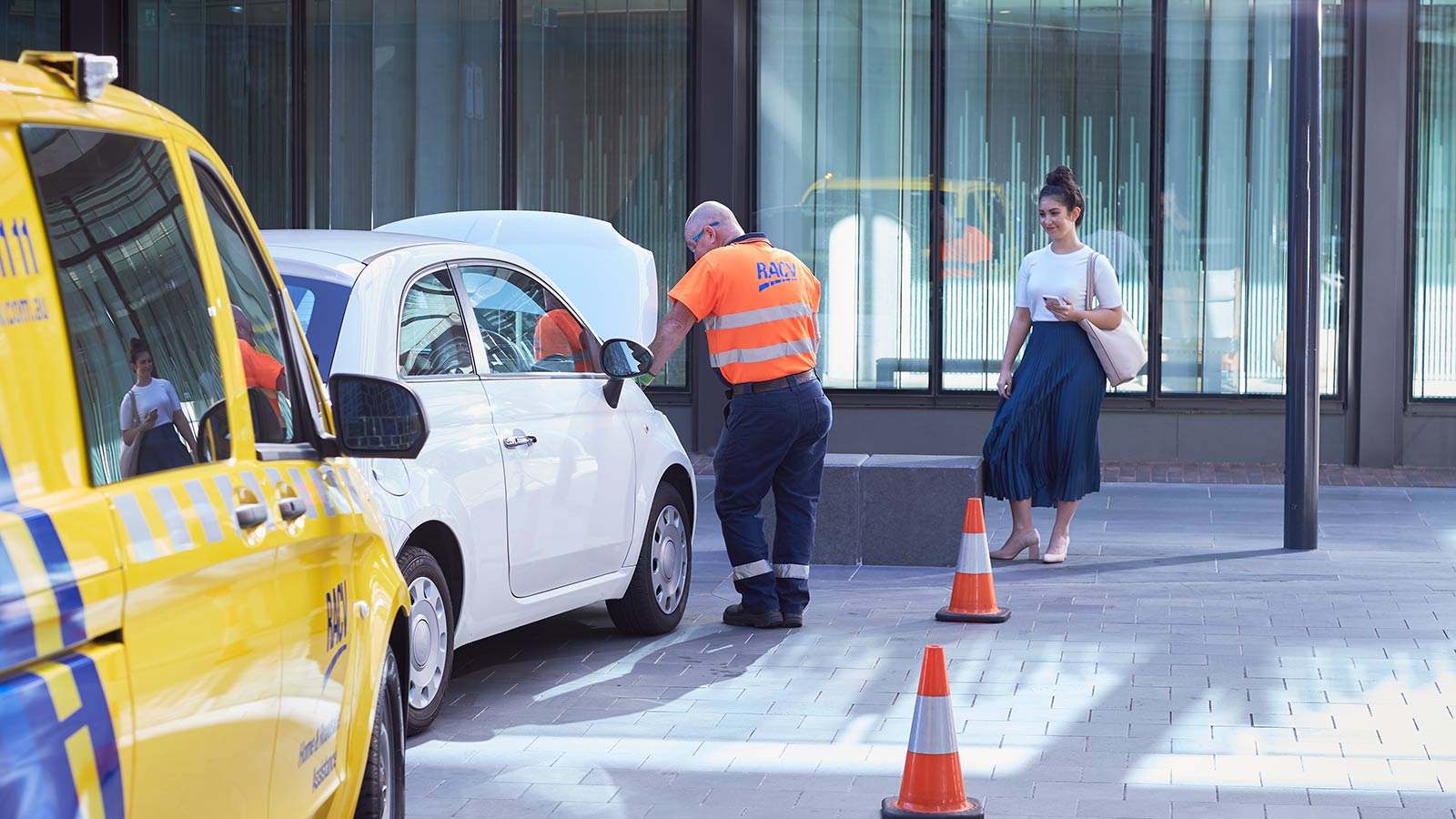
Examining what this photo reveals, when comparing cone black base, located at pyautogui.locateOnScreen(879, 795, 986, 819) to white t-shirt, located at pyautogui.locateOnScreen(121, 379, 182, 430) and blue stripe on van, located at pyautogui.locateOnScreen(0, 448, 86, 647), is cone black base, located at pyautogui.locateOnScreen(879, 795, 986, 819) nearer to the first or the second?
white t-shirt, located at pyautogui.locateOnScreen(121, 379, 182, 430)

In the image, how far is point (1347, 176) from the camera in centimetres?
1480

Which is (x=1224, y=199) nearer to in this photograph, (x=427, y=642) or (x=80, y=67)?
(x=427, y=642)

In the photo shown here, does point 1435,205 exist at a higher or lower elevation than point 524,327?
higher

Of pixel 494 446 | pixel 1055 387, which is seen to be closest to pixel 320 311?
pixel 494 446

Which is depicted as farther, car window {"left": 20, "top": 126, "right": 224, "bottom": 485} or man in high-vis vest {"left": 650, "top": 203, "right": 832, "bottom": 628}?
man in high-vis vest {"left": 650, "top": 203, "right": 832, "bottom": 628}

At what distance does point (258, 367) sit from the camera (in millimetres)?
3377

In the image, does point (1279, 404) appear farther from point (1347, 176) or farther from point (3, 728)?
point (3, 728)

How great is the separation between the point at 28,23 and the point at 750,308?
37.5 feet

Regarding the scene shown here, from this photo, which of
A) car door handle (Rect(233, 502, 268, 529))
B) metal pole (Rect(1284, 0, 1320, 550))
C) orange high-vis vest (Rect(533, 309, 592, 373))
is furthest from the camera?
metal pole (Rect(1284, 0, 1320, 550))

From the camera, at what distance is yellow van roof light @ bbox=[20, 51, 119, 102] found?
8.66ft

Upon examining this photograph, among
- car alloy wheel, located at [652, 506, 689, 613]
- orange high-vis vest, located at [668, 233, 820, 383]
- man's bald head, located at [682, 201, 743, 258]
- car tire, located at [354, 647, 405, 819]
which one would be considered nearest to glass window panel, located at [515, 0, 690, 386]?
man's bald head, located at [682, 201, 743, 258]

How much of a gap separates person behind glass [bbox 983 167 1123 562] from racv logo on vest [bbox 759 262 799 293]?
2410mm

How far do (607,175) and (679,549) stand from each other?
27.5 feet

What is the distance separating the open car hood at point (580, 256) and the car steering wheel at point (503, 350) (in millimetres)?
3842
